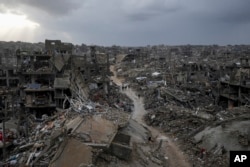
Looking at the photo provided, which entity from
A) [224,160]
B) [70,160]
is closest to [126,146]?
[70,160]

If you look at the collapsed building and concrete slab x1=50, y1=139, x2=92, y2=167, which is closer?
concrete slab x1=50, y1=139, x2=92, y2=167

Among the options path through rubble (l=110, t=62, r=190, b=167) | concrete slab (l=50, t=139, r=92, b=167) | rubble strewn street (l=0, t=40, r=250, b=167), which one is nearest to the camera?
concrete slab (l=50, t=139, r=92, b=167)

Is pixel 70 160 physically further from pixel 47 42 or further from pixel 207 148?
pixel 47 42

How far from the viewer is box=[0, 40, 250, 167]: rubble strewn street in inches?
766

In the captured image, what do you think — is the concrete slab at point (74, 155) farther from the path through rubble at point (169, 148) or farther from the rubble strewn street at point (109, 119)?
the path through rubble at point (169, 148)

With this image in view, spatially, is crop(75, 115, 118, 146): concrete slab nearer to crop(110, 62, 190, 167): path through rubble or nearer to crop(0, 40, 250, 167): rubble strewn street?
crop(0, 40, 250, 167): rubble strewn street

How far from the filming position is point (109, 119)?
25.2m

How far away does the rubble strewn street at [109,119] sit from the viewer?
63.9 ft

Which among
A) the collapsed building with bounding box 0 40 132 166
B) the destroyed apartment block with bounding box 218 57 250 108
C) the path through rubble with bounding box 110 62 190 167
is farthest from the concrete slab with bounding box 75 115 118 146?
the destroyed apartment block with bounding box 218 57 250 108

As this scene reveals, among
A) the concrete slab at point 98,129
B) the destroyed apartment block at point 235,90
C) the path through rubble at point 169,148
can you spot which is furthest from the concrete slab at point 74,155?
the destroyed apartment block at point 235,90

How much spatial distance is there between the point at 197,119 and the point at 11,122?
16.9 m

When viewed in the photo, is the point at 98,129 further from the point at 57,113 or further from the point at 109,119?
the point at 57,113

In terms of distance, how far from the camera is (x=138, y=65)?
90.2 metres

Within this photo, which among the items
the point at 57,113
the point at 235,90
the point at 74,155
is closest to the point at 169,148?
the point at 74,155
